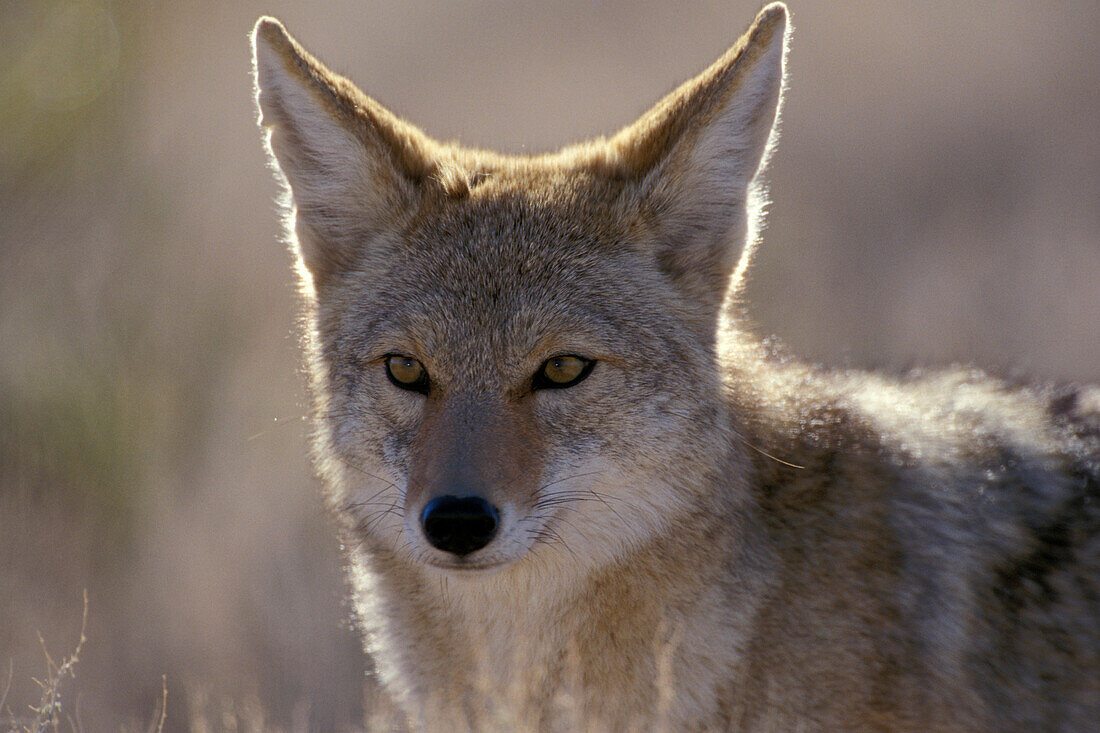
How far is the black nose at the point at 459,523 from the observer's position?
3.06 m

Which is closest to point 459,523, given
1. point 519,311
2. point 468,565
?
point 468,565

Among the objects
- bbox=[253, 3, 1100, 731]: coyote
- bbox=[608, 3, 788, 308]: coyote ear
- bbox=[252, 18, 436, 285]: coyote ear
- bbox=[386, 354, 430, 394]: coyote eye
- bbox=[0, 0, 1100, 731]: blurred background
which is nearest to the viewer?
bbox=[253, 3, 1100, 731]: coyote

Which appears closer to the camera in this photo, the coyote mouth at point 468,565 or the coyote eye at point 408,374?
the coyote mouth at point 468,565

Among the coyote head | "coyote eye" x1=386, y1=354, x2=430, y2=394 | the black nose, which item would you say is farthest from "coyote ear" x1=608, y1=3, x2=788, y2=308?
the black nose

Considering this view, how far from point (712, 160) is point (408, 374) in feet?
3.91

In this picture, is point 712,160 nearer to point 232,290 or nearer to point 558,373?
point 558,373

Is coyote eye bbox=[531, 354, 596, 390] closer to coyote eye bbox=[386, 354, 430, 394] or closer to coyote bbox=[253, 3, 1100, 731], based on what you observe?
coyote bbox=[253, 3, 1100, 731]

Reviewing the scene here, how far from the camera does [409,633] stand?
12.1 feet

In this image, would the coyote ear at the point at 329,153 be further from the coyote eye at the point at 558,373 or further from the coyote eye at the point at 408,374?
the coyote eye at the point at 558,373

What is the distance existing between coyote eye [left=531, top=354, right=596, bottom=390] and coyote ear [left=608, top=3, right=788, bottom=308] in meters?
0.51

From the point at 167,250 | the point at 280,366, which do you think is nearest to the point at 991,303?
the point at 280,366

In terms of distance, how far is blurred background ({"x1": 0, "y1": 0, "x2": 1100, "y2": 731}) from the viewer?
6.29m

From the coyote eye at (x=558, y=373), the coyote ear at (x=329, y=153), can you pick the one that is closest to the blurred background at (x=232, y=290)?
the coyote ear at (x=329, y=153)

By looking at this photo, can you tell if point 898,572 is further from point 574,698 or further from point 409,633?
point 409,633
